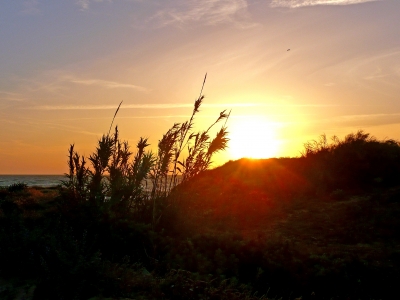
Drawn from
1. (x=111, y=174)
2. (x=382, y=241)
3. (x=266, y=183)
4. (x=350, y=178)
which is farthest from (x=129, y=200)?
(x=350, y=178)

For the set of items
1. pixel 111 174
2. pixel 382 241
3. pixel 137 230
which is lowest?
pixel 382 241

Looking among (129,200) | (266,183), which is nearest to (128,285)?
(129,200)

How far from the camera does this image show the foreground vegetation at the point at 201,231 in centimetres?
571

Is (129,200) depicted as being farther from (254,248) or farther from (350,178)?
(350,178)

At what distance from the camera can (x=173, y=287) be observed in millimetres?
5461

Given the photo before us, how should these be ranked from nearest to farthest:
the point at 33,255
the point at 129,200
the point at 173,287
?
1. the point at 173,287
2. the point at 33,255
3. the point at 129,200

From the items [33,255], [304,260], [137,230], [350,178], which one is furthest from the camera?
[350,178]

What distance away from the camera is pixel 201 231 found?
31.9ft

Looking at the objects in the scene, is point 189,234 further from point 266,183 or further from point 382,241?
point 266,183

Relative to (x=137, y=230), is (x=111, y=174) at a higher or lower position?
higher

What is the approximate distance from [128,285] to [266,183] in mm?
11064

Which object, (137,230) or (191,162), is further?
(191,162)

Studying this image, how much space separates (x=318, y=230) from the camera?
402 inches

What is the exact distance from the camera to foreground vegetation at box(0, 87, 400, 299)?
5715 millimetres
